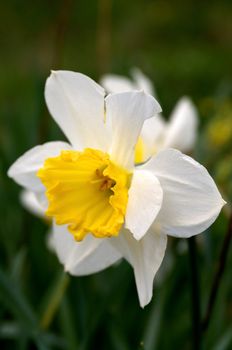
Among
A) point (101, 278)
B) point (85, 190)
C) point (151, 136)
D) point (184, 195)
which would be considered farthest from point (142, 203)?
point (101, 278)

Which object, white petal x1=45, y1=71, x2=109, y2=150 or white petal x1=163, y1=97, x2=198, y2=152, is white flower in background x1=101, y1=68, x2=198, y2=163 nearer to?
white petal x1=163, y1=97, x2=198, y2=152

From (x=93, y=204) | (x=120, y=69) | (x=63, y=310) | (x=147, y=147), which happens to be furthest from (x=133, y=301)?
(x=120, y=69)

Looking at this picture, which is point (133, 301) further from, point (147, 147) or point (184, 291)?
point (147, 147)

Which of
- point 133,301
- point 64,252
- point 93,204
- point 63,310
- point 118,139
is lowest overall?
point 133,301

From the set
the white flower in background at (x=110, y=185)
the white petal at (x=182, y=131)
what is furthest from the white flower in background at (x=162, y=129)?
the white flower in background at (x=110, y=185)

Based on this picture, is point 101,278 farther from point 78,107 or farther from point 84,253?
point 78,107

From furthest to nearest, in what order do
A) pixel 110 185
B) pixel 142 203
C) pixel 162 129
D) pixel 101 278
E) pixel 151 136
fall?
pixel 101 278, pixel 162 129, pixel 151 136, pixel 110 185, pixel 142 203

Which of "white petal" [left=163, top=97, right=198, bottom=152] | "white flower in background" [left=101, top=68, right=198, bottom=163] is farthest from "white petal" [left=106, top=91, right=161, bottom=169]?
"white petal" [left=163, top=97, right=198, bottom=152]

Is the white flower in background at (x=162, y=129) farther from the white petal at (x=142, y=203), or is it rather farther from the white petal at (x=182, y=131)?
the white petal at (x=142, y=203)
